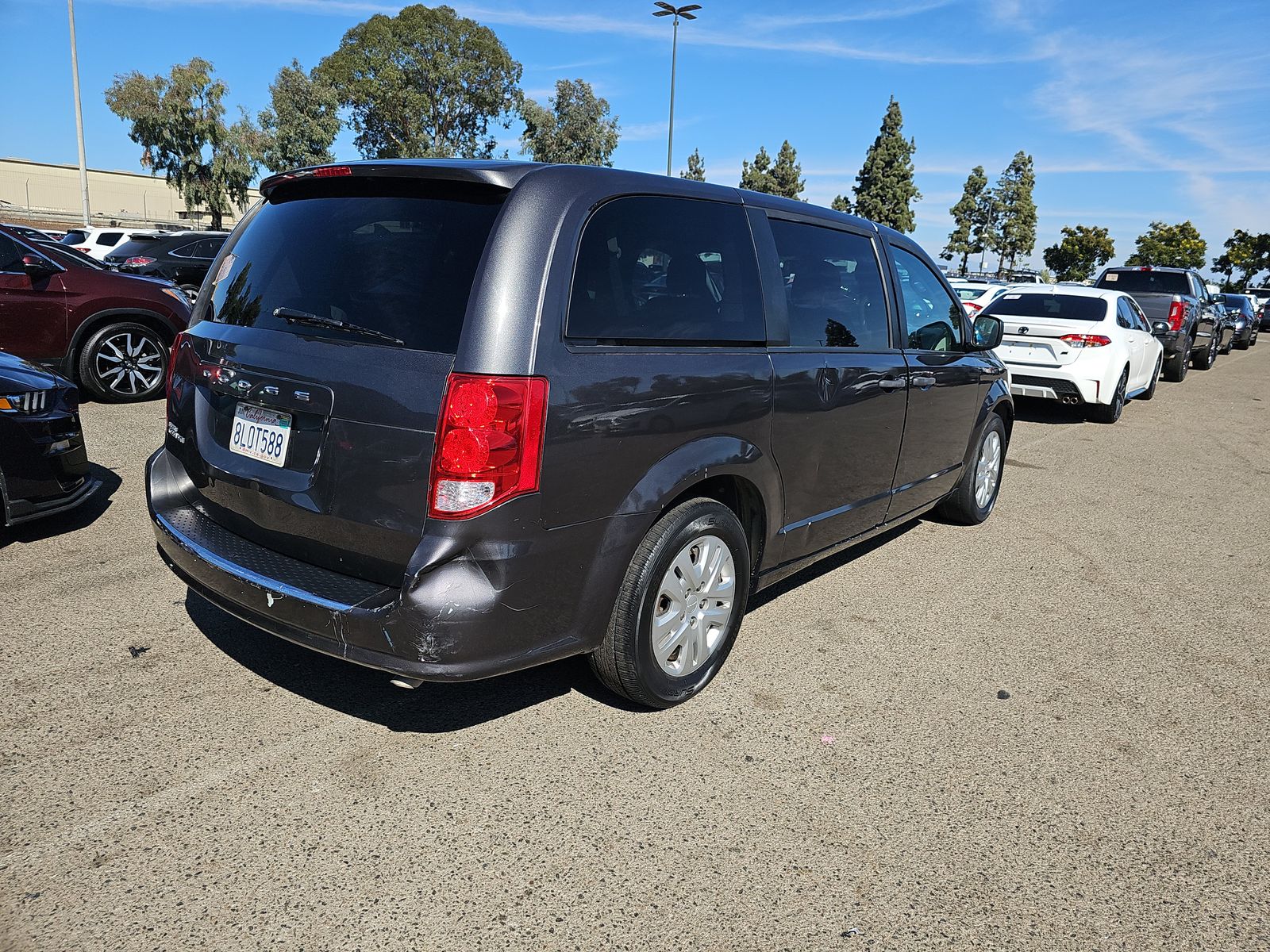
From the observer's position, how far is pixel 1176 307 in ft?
51.2

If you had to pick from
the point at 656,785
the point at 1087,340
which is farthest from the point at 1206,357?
the point at 656,785

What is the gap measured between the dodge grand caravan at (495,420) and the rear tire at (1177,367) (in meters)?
15.3

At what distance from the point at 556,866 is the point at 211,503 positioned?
1.73 metres

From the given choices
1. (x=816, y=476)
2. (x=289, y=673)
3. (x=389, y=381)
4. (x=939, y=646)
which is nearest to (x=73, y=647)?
(x=289, y=673)

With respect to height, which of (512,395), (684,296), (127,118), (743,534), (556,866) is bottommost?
(556,866)

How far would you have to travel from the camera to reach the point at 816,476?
12.7 ft

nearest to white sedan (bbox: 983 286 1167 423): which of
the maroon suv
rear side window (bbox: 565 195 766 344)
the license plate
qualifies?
rear side window (bbox: 565 195 766 344)

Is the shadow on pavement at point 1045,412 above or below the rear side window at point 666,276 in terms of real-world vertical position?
below

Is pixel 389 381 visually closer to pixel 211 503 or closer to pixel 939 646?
pixel 211 503

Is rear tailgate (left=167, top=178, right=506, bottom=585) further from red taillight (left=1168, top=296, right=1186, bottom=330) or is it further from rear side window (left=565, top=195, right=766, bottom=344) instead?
red taillight (left=1168, top=296, right=1186, bottom=330)

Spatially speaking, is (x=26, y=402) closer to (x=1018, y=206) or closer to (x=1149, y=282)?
(x=1149, y=282)

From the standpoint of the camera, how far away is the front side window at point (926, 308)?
466 cm

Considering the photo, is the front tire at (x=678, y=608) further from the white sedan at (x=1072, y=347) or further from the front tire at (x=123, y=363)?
the white sedan at (x=1072, y=347)

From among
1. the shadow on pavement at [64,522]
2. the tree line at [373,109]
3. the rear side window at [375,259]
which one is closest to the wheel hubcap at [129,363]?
the shadow on pavement at [64,522]
